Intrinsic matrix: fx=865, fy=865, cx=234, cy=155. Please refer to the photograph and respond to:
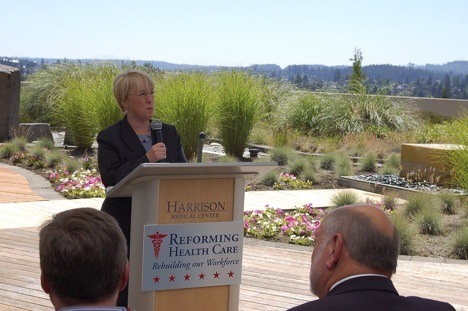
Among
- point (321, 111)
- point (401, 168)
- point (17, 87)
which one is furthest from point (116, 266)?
point (321, 111)

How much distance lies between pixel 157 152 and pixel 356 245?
1.87 metres

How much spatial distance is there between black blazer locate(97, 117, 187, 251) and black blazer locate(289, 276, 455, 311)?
1.98 metres

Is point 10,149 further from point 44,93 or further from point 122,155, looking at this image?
point 122,155

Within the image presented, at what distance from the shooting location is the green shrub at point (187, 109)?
1492cm

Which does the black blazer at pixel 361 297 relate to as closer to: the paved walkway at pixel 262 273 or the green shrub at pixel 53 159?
the paved walkway at pixel 262 273

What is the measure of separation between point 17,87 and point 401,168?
343 inches

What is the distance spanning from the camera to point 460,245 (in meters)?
8.61

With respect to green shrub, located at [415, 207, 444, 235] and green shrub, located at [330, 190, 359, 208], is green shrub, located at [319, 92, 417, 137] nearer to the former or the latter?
green shrub, located at [330, 190, 359, 208]

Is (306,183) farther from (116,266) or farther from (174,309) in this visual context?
(116,266)

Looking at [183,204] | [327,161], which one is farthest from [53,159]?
[183,204]

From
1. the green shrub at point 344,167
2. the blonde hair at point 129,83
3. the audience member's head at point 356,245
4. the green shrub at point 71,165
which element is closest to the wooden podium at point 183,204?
the blonde hair at point 129,83

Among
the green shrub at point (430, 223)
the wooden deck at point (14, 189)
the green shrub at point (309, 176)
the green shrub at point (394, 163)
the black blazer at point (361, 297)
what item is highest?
the black blazer at point (361, 297)

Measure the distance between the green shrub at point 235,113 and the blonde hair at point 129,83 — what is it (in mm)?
11218

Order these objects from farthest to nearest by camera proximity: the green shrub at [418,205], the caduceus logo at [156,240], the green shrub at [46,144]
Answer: the green shrub at [46,144] → the green shrub at [418,205] → the caduceus logo at [156,240]
